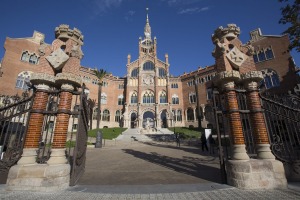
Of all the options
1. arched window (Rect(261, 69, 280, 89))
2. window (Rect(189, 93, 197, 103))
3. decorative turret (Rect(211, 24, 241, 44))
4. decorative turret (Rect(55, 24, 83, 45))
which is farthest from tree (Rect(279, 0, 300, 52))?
window (Rect(189, 93, 197, 103))

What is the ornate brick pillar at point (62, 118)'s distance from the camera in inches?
192

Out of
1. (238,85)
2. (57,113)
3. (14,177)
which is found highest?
(238,85)

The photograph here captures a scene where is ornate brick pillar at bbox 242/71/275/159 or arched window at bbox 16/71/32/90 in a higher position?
arched window at bbox 16/71/32/90

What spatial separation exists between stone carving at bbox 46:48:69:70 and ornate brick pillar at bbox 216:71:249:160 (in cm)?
562

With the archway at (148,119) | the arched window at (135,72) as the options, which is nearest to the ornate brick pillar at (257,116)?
the archway at (148,119)

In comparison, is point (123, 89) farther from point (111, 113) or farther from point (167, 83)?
point (167, 83)

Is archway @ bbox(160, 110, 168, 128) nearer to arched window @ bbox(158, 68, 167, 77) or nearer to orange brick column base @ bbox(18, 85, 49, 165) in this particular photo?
arched window @ bbox(158, 68, 167, 77)

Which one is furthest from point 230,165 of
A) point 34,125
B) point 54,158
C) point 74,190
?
point 34,125

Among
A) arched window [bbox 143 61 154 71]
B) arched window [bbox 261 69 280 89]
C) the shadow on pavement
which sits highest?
arched window [bbox 143 61 154 71]

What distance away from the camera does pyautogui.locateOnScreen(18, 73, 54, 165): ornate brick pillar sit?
15.8 feet

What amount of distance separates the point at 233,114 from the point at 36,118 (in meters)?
6.51

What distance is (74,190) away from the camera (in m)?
4.40

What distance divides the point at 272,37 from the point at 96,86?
39.5 m

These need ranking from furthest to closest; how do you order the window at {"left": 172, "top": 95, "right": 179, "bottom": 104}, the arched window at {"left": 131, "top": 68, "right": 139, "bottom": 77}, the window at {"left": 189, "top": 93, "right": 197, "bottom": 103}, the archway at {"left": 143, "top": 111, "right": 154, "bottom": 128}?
1. the arched window at {"left": 131, "top": 68, "right": 139, "bottom": 77}
2. the window at {"left": 172, "top": 95, "right": 179, "bottom": 104}
3. the window at {"left": 189, "top": 93, "right": 197, "bottom": 103}
4. the archway at {"left": 143, "top": 111, "right": 154, "bottom": 128}
